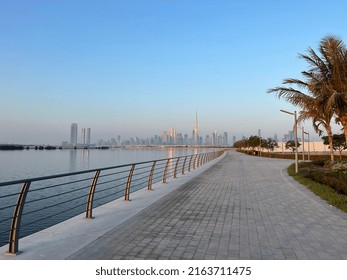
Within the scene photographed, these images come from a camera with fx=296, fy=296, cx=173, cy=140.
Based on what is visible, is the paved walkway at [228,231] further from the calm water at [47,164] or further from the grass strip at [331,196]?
the calm water at [47,164]

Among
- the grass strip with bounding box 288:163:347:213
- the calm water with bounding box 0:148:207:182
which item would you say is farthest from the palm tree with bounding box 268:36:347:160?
the calm water with bounding box 0:148:207:182

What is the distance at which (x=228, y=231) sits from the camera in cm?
582

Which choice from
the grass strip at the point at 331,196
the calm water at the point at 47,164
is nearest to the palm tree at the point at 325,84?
the grass strip at the point at 331,196

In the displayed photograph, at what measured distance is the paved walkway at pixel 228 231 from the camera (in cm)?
457

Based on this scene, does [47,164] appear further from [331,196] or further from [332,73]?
[331,196]

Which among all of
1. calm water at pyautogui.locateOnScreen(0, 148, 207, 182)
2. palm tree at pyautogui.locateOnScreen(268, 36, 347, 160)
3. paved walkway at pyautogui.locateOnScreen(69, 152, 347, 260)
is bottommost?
calm water at pyautogui.locateOnScreen(0, 148, 207, 182)

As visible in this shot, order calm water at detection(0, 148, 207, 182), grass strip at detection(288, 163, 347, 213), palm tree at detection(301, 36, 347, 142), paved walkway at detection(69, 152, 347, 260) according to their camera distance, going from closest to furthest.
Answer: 1. paved walkway at detection(69, 152, 347, 260)
2. grass strip at detection(288, 163, 347, 213)
3. palm tree at detection(301, 36, 347, 142)
4. calm water at detection(0, 148, 207, 182)

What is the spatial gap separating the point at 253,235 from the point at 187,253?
1.66 metres

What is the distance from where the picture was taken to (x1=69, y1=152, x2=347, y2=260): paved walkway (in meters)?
4.57

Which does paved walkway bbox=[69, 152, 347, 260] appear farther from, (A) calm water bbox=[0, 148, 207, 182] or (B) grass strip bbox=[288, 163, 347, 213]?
(A) calm water bbox=[0, 148, 207, 182]

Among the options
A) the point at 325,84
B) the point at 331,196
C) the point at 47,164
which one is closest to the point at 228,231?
the point at 331,196
